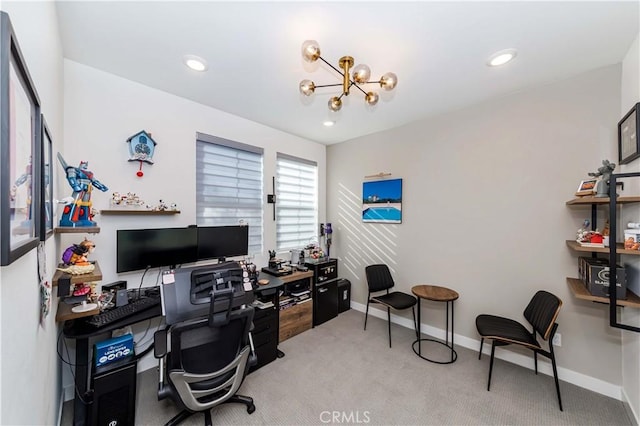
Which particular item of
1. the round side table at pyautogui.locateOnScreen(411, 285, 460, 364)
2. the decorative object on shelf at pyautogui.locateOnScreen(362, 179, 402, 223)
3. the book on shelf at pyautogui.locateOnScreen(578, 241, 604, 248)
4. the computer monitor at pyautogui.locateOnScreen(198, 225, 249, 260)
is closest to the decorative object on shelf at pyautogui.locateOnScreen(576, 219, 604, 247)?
the book on shelf at pyautogui.locateOnScreen(578, 241, 604, 248)

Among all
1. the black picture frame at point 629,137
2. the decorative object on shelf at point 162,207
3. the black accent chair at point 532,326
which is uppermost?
the black picture frame at point 629,137

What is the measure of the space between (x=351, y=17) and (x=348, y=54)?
0.35 metres

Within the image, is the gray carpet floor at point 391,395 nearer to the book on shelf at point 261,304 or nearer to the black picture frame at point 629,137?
the book on shelf at point 261,304

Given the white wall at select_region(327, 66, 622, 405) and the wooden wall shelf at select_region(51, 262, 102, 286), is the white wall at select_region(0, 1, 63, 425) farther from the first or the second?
the white wall at select_region(327, 66, 622, 405)

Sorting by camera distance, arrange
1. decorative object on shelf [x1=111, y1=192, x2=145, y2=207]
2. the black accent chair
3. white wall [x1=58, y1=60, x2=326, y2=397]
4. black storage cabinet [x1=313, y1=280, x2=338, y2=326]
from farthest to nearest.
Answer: black storage cabinet [x1=313, y1=280, x2=338, y2=326]
decorative object on shelf [x1=111, y1=192, x2=145, y2=207]
white wall [x1=58, y1=60, x2=326, y2=397]
the black accent chair

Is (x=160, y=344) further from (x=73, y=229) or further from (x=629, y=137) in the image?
(x=629, y=137)

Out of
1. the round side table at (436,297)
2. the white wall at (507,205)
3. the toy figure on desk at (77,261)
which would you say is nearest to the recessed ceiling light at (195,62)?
the toy figure on desk at (77,261)

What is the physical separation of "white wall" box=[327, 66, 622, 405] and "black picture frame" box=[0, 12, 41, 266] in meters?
3.32

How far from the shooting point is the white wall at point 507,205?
2.14 m

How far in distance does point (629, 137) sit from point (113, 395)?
4067 millimetres

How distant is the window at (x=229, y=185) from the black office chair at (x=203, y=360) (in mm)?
1523

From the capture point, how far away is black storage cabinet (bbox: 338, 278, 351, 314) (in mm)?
3783

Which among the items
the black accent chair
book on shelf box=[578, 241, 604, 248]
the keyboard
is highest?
book on shelf box=[578, 241, 604, 248]

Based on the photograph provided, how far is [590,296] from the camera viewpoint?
1869 mm
